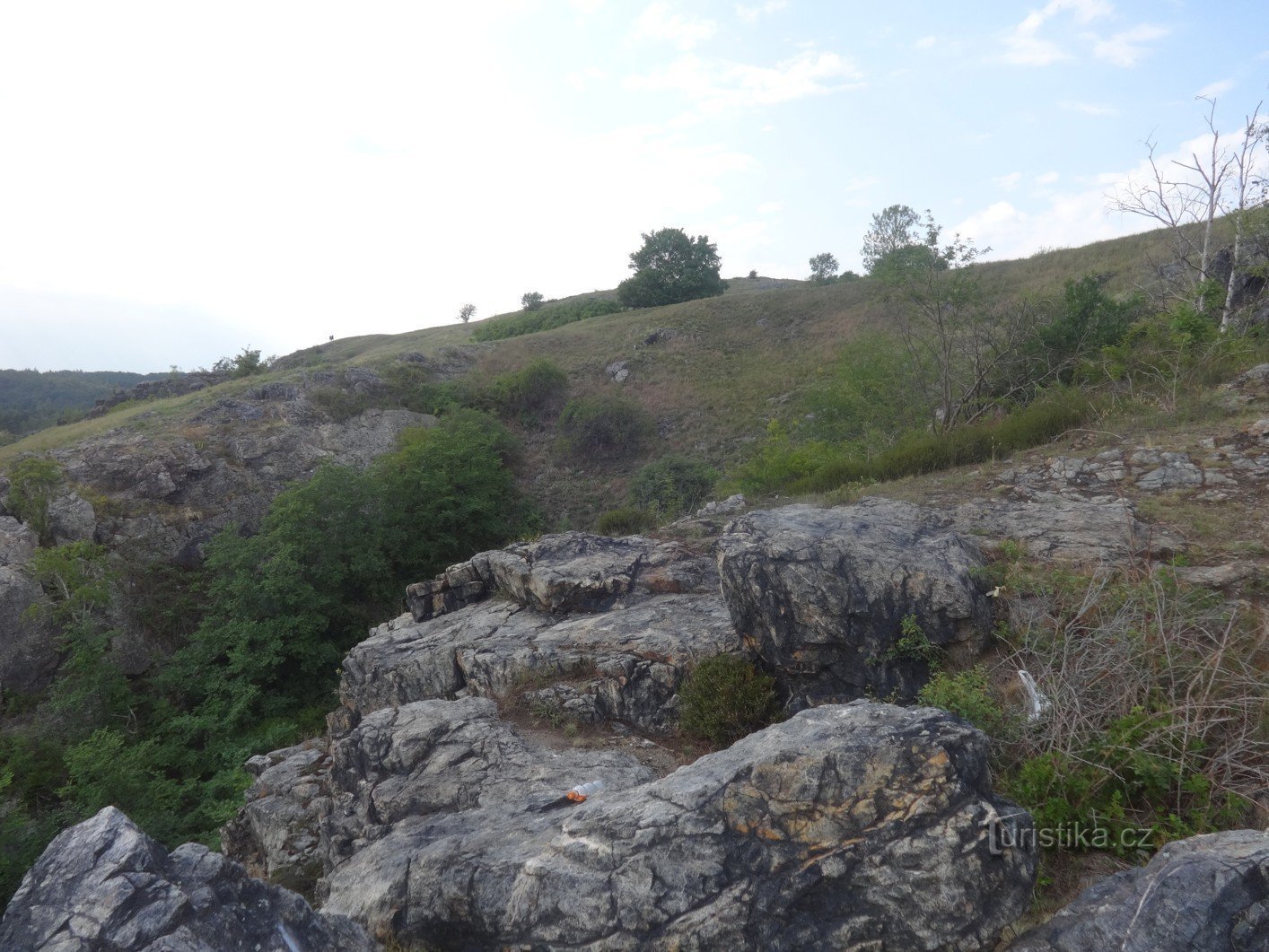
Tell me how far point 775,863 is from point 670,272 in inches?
1983

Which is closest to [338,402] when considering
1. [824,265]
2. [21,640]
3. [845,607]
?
[21,640]

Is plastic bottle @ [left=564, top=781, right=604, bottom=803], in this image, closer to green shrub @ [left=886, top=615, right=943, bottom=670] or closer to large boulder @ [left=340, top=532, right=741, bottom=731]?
large boulder @ [left=340, top=532, right=741, bottom=731]

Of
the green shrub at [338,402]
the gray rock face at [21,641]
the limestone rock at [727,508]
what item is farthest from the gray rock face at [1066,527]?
the green shrub at [338,402]

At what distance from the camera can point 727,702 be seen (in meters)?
6.84

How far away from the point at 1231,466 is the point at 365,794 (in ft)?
35.6

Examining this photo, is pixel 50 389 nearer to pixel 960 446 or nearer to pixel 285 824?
pixel 285 824

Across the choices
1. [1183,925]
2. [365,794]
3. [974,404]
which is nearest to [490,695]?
[365,794]

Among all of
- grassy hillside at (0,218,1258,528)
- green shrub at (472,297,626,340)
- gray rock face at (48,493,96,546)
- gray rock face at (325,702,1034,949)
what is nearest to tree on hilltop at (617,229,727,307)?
green shrub at (472,297,626,340)

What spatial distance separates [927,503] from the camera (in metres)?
9.99

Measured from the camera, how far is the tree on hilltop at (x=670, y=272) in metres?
49.8

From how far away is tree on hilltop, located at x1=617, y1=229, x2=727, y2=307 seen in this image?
1959 inches

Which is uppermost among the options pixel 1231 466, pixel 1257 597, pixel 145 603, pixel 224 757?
pixel 1231 466

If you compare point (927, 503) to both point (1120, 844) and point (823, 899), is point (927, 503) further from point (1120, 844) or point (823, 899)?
point (823, 899)

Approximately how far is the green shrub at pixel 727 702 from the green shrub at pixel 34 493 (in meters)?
Answer: 21.4
